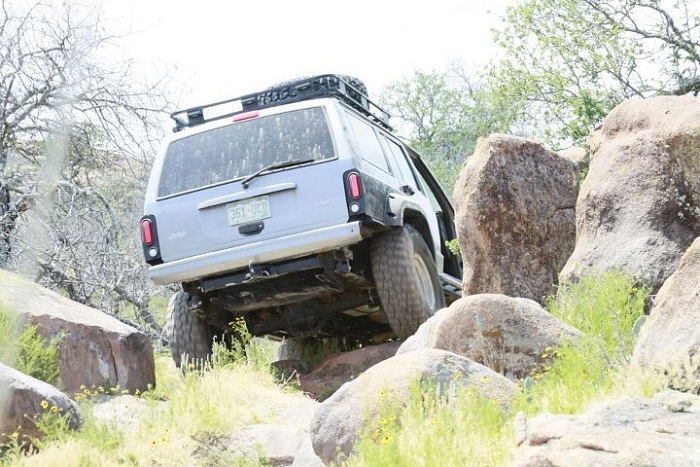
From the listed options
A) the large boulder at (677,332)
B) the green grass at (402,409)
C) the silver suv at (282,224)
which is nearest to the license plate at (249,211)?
the silver suv at (282,224)

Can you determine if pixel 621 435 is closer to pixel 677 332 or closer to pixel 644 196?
pixel 677 332

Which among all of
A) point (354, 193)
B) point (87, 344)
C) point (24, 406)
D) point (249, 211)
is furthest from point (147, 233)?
point (24, 406)

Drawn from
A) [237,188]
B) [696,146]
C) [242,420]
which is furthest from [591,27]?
[242,420]

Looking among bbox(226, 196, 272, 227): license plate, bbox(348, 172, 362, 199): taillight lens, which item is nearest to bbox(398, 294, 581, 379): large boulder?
bbox(348, 172, 362, 199): taillight lens

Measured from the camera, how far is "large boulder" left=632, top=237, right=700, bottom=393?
4.30m

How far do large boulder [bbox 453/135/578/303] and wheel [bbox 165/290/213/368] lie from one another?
92.4 inches

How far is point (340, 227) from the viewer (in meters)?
7.50

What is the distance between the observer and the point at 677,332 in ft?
14.9

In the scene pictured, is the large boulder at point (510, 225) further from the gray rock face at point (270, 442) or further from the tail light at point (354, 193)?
the gray rock face at point (270, 442)

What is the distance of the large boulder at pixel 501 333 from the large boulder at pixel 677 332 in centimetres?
136

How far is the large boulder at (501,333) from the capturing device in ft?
20.4

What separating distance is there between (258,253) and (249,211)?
345 mm

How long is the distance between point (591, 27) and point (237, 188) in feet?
20.4

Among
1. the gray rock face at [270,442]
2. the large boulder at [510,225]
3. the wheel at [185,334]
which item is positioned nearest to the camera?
the gray rock face at [270,442]
